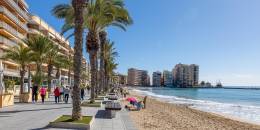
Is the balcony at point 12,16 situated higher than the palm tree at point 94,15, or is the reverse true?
the balcony at point 12,16

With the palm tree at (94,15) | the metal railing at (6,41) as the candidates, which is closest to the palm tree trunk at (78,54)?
the palm tree at (94,15)

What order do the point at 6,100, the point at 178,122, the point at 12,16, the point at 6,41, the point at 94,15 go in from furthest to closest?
the point at 12,16
the point at 6,41
the point at 94,15
the point at 6,100
the point at 178,122

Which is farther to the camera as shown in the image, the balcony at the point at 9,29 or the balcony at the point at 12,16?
the balcony at the point at 9,29

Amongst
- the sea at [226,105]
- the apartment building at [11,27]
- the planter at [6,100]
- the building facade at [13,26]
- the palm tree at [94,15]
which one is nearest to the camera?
the planter at [6,100]

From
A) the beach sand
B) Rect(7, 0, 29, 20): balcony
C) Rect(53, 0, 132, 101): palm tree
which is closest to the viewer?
the beach sand

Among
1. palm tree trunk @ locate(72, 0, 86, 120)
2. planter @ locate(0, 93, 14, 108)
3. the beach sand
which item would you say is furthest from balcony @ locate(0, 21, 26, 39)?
palm tree trunk @ locate(72, 0, 86, 120)

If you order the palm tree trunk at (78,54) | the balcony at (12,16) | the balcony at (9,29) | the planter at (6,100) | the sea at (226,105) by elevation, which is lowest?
the sea at (226,105)

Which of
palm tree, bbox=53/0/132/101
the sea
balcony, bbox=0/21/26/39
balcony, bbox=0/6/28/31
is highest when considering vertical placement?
balcony, bbox=0/6/28/31

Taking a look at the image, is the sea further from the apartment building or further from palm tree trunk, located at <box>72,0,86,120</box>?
the apartment building

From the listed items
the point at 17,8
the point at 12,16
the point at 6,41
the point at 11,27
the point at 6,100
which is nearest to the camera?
the point at 6,100

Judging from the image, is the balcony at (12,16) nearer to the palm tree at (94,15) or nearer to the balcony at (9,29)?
the balcony at (9,29)

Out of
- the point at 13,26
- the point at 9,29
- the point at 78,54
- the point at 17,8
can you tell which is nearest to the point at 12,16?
the point at 9,29

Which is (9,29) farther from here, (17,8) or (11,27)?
→ (17,8)

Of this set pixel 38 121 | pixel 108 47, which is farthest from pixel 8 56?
pixel 38 121
